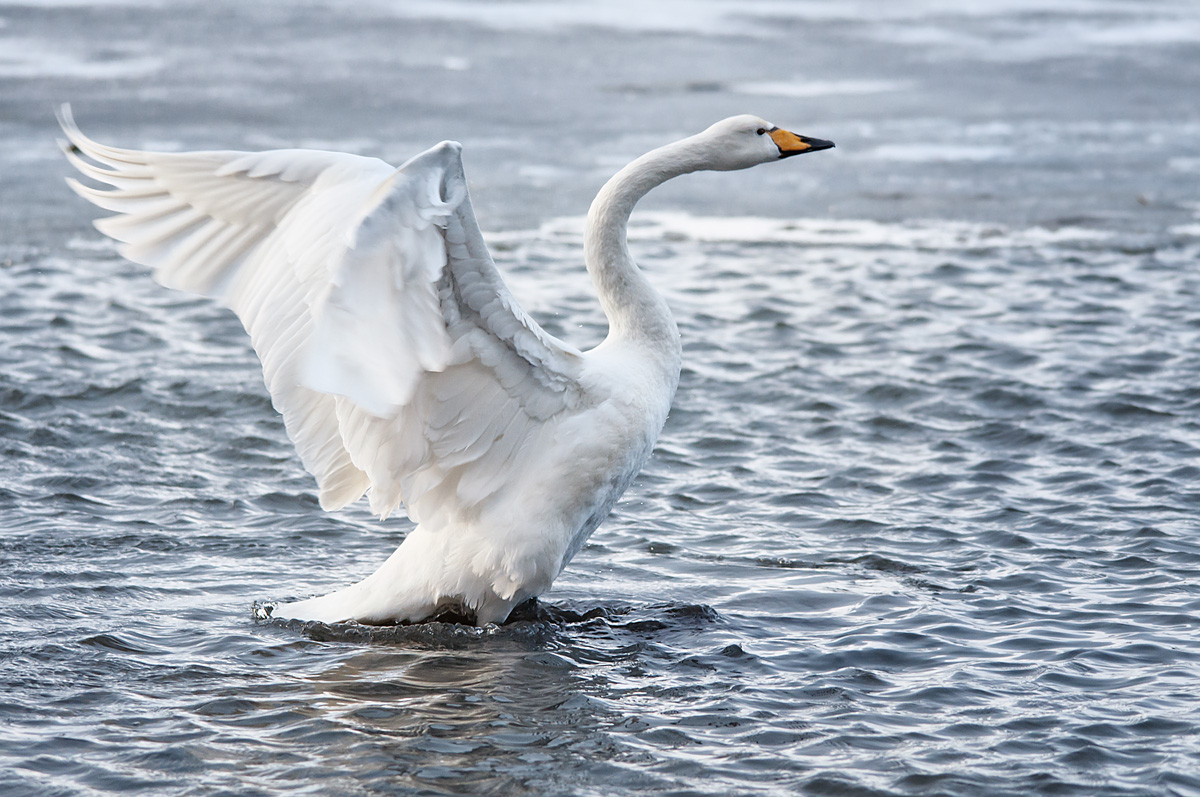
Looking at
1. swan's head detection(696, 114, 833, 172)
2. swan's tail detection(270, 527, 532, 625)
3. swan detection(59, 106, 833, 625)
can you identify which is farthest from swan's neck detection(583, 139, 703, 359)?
swan's tail detection(270, 527, 532, 625)

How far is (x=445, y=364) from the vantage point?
15.8ft

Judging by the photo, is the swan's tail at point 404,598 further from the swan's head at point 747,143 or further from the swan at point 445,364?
the swan's head at point 747,143

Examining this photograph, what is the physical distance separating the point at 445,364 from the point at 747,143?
182 centimetres

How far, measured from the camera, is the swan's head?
229 inches

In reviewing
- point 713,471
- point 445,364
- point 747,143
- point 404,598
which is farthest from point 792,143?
point 404,598

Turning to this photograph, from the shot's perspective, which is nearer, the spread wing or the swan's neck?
the spread wing

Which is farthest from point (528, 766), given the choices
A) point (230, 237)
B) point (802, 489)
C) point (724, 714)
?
point (802, 489)

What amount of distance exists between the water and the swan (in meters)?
0.36

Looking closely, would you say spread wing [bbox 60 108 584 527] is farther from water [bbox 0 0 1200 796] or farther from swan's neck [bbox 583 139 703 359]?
water [bbox 0 0 1200 796]

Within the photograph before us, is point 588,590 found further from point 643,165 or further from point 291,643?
point 643,165

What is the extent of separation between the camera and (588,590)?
616 cm

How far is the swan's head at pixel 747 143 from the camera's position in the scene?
19.1ft

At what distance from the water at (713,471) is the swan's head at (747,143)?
1.82 meters

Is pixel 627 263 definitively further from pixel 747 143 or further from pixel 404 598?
pixel 404 598
